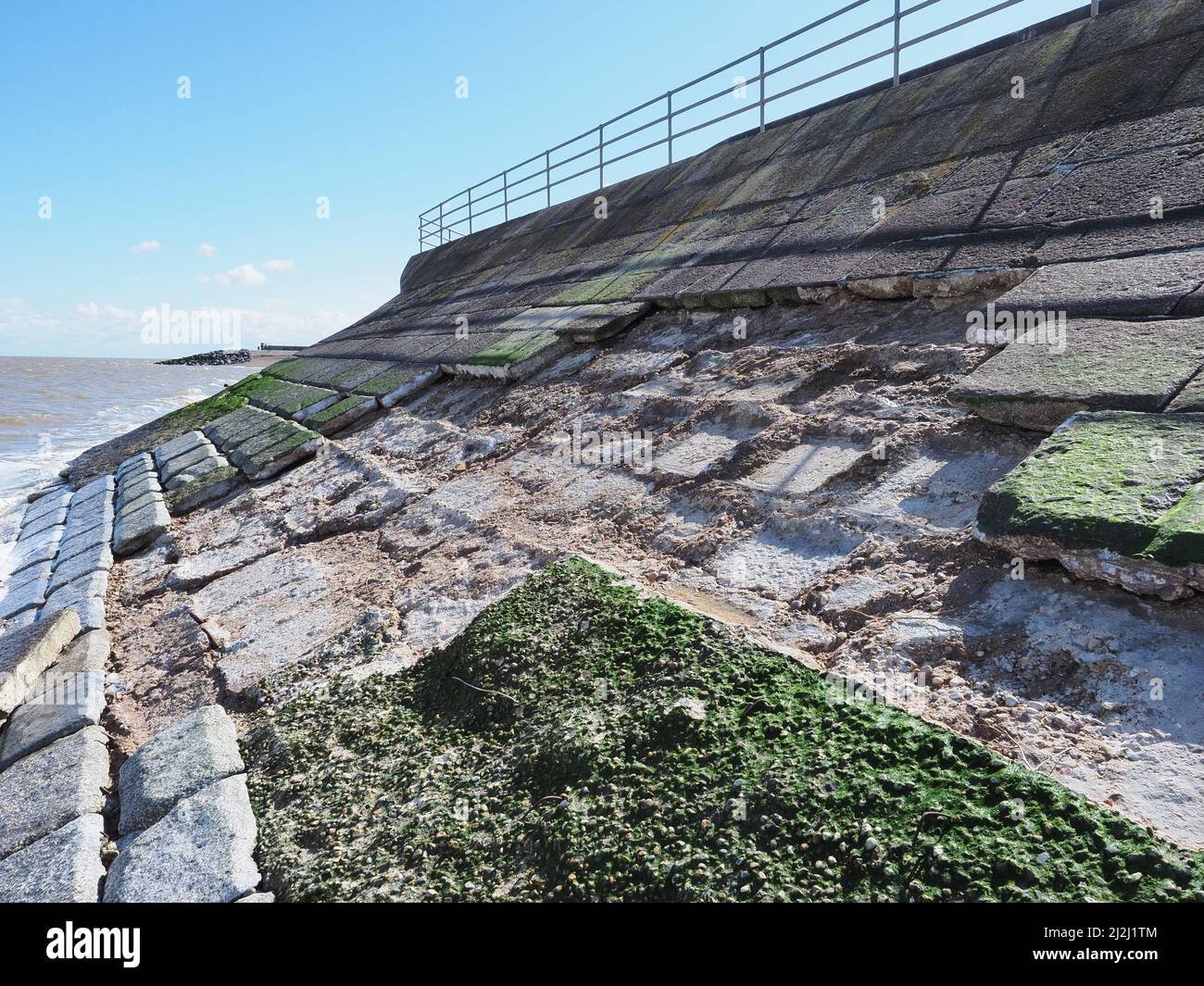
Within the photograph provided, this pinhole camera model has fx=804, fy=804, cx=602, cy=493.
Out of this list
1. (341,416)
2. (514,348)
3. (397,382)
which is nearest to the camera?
(514,348)

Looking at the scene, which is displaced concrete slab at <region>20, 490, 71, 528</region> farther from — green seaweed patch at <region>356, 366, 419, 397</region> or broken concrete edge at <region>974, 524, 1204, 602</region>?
broken concrete edge at <region>974, 524, 1204, 602</region>

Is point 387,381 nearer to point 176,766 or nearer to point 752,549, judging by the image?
point 176,766

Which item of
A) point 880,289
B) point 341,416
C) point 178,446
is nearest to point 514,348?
point 341,416

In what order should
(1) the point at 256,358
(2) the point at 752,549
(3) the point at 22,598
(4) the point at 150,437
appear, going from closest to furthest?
(2) the point at 752,549 → (3) the point at 22,598 → (4) the point at 150,437 → (1) the point at 256,358

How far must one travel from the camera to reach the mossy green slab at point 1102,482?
2.04 meters

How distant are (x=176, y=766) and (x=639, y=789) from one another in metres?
1.73

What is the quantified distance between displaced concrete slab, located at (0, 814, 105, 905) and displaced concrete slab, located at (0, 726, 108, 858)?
0.23ft

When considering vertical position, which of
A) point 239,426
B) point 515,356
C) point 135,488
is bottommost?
point 135,488

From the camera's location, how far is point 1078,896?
1.35 meters

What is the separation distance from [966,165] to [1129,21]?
60.0 inches

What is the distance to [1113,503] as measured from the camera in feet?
6.90

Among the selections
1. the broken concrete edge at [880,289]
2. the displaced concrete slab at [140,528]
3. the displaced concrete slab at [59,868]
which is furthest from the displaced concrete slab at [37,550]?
the broken concrete edge at [880,289]

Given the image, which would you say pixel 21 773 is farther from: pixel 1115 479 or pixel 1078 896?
pixel 1115 479
